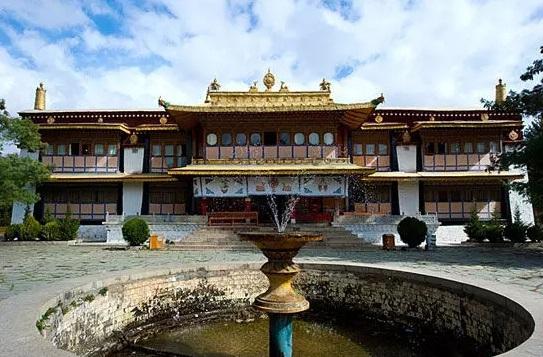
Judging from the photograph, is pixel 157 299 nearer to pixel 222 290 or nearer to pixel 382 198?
pixel 222 290

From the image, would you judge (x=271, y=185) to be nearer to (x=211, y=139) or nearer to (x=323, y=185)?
(x=323, y=185)

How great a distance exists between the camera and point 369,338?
8586mm

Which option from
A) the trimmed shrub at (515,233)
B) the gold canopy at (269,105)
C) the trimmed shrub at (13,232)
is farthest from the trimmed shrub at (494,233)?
the trimmed shrub at (13,232)

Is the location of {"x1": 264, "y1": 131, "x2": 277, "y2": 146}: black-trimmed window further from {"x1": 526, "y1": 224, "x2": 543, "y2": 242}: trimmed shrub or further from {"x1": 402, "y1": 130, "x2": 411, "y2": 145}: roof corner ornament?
{"x1": 526, "y1": 224, "x2": 543, "y2": 242}: trimmed shrub

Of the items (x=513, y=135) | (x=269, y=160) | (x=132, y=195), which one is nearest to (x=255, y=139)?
(x=269, y=160)

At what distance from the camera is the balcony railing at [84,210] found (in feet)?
87.7

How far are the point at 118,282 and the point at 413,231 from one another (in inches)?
530

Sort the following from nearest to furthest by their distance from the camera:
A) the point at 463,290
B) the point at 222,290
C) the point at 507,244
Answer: the point at 463,290 < the point at 222,290 < the point at 507,244

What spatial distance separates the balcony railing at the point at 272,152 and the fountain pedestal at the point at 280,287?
17357 millimetres

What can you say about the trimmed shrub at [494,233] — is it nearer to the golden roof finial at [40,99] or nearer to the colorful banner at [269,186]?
the colorful banner at [269,186]

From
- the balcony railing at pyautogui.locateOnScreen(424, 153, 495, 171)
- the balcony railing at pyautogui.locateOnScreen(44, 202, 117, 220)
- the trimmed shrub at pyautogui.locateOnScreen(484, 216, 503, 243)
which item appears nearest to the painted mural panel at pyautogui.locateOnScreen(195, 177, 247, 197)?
the balcony railing at pyautogui.locateOnScreen(44, 202, 117, 220)

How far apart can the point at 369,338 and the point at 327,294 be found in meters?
2.38

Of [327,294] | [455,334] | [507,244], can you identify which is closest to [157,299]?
[327,294]

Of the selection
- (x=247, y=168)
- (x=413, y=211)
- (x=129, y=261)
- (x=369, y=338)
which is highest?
(x=247, y=168)
